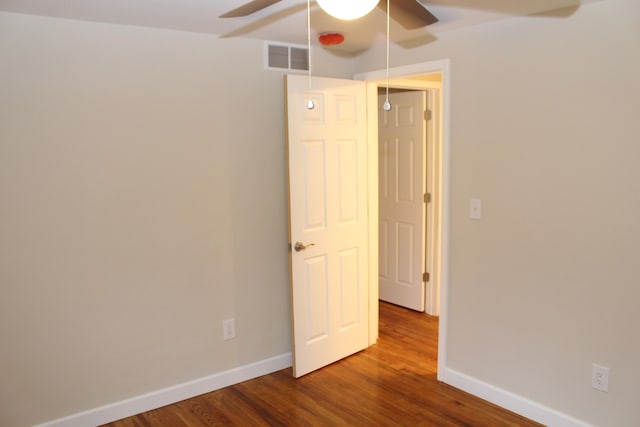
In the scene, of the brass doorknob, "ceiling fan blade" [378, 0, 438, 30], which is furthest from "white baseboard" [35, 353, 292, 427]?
"ceiling fan blade" [378, 0, 438, 30]

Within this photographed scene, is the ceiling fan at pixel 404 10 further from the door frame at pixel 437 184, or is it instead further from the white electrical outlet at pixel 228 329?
the white electrical outlet at pixel 228 329

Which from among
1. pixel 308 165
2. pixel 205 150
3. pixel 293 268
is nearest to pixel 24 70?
pixel 205 150

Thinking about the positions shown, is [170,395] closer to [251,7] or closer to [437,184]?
[251,7]

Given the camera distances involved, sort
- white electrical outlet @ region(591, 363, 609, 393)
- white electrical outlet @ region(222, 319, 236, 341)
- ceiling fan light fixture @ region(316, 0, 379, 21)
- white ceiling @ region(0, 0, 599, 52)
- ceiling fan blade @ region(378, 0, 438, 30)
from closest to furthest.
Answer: ceiling fan light fixture @ region(316, 0, 379, 21), ceiling fan blade @ region(378, 0, 438, 30), white ceiling @ region(0, 0, 599, 52), white electrical outlet @ region(591, 363, 609, 393), white electrical outlet @ region(222, 319, 236, 341)

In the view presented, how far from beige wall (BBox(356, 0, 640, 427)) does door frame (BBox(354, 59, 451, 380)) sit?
49 millimetres

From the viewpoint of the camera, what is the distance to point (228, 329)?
3154 mm

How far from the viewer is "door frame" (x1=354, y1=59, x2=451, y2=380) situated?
3002 millimetres

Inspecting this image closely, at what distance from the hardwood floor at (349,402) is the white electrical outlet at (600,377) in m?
0.45

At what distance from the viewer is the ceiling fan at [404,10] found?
68.9 inches

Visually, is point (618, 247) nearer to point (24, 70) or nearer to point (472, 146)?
point (472, 146)

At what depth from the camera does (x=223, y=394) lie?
3070mm

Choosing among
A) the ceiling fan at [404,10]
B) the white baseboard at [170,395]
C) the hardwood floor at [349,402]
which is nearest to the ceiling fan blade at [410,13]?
the ceiling fan at [404,10]

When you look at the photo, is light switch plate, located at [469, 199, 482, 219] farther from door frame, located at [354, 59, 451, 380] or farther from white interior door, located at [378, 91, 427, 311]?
white interior door, located at [378, 91, 427, 311]

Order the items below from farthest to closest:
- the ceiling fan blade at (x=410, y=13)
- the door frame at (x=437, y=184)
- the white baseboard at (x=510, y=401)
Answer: the door frame at (x=437, y=184), the white baseboard at (x=510, y=401), the ceiling fan blade at (x=410, y=13)
